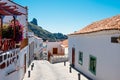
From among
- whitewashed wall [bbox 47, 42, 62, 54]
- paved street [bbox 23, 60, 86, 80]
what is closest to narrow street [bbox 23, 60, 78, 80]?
paved street [bbox 23, 60, 86, 80]

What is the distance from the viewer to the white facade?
13320 millimetres

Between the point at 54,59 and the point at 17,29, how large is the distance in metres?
21.6

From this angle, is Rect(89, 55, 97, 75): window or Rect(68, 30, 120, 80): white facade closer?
Rect(68, 30, 120, 80): white facade

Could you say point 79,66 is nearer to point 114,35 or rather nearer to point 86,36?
point 86,36

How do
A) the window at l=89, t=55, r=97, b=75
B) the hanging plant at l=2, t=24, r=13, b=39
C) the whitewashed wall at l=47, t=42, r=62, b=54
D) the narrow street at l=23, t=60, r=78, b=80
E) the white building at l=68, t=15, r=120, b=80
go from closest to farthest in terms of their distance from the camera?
the hanging plant at l=2, t=24, r=13, b=39 → the white building at l=68, t=15, r=120, b=80 → the window at l=89, t=55, r=97, b=75 → the narrow street at l=23, t=60, r=78, b=80 → the whitewashed wall at l=47, t=42, r=62, b=54

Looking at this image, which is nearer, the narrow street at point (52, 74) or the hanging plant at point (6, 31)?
the hanging plant at point (6, 31)

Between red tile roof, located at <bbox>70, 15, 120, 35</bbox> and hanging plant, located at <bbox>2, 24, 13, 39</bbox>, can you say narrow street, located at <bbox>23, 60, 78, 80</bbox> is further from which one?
hanging plant, located at <bbox>2, 24, 13, 39</bbox>

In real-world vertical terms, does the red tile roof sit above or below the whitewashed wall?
above

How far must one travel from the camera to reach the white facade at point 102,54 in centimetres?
1332

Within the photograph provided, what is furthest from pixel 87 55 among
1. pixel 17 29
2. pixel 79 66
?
pixel 17 29

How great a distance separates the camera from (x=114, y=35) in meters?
13.5

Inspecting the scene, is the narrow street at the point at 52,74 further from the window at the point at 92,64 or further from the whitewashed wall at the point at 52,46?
the whitewashed wall at the point at 52,46

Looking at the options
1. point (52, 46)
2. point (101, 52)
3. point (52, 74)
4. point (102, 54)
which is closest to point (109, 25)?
point (101, 52)

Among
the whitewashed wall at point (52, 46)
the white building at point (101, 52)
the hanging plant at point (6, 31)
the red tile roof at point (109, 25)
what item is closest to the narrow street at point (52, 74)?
the white building at point (101, 52)
